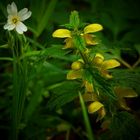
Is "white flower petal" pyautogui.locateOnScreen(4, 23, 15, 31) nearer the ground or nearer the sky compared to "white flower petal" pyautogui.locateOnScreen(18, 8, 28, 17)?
nearer the ground

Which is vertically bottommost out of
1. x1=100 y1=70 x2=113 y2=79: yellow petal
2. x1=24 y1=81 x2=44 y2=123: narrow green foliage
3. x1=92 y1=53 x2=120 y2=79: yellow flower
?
x1=24 y1=81 x2=44 y2=123: narrow green foliage

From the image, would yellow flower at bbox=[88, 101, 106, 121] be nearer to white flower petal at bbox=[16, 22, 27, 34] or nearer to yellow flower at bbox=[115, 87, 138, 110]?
yellow flower at bbox=[115, 87, 138, 110]

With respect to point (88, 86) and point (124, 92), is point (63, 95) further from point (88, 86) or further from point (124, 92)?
point (124, 92)

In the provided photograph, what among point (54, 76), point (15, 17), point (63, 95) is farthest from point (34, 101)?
point (15, 17)

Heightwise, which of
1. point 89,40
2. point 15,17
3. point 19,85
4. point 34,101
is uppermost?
point 15,17

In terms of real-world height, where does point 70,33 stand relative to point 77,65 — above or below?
above

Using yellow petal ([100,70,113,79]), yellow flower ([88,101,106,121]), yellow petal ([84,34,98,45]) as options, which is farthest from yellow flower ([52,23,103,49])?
yellow flower ([88,101,106,121])

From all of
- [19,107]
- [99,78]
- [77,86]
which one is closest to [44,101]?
[19,107]

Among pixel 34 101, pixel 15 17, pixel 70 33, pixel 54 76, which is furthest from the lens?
pixel 54 76

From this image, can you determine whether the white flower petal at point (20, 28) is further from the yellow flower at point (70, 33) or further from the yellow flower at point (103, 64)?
the yellow flower at point (103, 64)

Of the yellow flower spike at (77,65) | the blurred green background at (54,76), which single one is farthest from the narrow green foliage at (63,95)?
the yellow flower spike at (77,65)

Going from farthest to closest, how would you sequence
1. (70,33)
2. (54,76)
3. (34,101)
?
(54,76) < (34,101) < (70,33)
